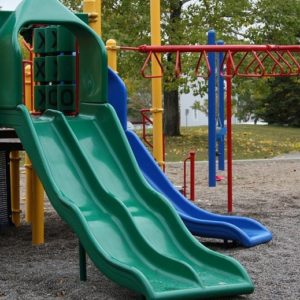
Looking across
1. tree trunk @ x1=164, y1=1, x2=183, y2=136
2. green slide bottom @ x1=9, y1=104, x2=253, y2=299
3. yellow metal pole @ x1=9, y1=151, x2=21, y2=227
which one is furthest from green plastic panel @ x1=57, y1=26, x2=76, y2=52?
tree trunk @ x1=164, y1=1, x2=183, y2=136

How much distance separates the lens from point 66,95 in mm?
7230

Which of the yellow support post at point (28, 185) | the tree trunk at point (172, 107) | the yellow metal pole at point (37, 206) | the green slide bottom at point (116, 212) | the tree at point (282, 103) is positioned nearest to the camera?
the green slide bottom at point (116, 212)

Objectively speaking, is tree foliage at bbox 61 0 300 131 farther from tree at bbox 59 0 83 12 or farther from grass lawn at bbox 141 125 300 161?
grass lawn at bbox 141 125 300 161

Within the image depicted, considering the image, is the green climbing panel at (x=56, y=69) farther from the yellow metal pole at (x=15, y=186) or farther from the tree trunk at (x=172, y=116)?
the tree trunk at (x=172, y=116)

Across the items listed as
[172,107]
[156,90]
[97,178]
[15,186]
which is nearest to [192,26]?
[172,107]

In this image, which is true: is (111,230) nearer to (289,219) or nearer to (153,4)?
(289,219)

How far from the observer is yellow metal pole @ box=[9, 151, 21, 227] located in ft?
26.8

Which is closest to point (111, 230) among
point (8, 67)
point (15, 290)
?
point (15, 290)

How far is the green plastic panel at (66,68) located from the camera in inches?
284

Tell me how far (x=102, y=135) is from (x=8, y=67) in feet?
3.13

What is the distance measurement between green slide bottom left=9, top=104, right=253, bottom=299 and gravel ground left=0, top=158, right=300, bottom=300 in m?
0.30

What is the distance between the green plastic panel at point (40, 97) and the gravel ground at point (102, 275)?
51.7 inches

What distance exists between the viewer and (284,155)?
17.6 meters

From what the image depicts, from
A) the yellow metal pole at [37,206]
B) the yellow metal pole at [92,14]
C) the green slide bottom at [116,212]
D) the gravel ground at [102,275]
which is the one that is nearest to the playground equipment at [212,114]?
the gravel ground at [102,275]
